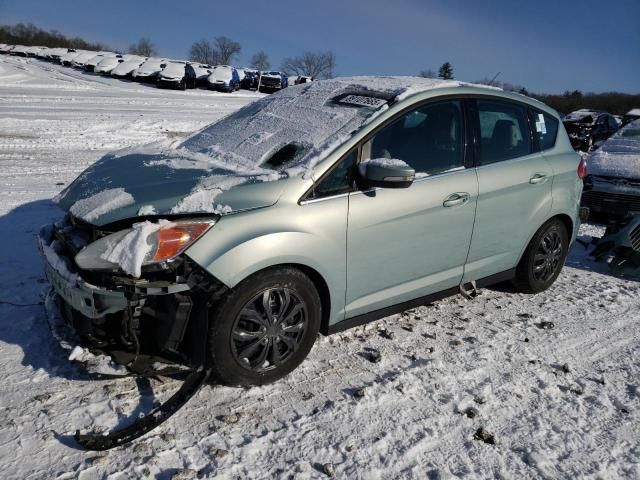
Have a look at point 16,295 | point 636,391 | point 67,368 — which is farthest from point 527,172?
point 16,295

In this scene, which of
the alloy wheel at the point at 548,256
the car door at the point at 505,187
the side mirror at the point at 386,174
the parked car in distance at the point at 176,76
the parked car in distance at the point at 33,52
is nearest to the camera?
the side mirror at the point at 386,174

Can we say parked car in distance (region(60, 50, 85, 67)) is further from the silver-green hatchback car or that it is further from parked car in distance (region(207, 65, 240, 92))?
the silver-green hatchback car

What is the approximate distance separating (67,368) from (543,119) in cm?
426

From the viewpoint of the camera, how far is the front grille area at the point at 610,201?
7.30 meters

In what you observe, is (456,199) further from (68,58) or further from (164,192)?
(68,58)

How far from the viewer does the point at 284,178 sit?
121 inches

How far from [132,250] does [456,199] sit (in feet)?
7.32

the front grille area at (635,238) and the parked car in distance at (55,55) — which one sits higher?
the parked car in distance at (55,55)

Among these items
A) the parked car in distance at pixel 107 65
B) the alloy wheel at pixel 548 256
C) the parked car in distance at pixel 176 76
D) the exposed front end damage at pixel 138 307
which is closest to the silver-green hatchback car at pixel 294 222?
the exposed front end damage at pixel 138 307

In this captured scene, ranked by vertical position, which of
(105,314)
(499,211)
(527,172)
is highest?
(527,172)

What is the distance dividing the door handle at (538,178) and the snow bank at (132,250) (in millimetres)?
3066

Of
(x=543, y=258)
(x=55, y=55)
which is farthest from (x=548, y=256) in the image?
(x=55, y=55)

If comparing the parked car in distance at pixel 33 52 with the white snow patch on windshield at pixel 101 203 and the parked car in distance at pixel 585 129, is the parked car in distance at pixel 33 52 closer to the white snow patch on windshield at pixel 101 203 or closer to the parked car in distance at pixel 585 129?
the parked car in distance at pixel 585 129

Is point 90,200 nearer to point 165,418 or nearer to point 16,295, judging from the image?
point 165,418
